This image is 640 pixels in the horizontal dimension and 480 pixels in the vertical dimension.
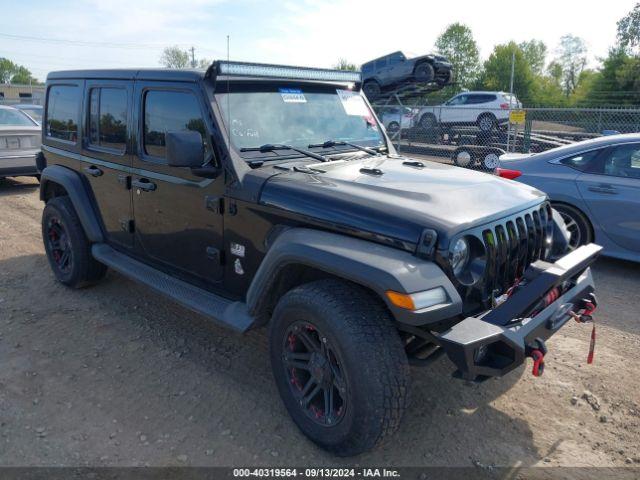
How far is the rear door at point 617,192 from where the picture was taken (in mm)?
5496

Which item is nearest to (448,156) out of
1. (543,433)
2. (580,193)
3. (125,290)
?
(580,193)

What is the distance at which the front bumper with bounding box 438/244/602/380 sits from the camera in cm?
242

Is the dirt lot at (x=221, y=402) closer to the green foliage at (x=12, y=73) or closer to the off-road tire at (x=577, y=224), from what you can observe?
the off-road tire at (x=577, y=224)

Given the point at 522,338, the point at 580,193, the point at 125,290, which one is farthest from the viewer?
the point at 580,193

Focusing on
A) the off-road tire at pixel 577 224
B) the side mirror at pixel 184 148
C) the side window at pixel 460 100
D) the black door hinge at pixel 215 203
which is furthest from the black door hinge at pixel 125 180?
the side window at pixel 460 100

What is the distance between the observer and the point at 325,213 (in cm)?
289

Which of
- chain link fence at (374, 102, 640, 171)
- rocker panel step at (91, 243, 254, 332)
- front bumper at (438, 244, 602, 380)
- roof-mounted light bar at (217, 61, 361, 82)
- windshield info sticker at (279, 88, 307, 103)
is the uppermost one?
chain link fence at (374, 102, 640, 171)

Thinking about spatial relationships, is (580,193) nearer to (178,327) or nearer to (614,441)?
(614,441)

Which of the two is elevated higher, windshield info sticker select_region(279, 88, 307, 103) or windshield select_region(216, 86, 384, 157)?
windshield info sticker select_region(279, 88, 307, 103)

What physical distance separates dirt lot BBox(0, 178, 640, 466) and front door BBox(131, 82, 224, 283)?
67 centimetres

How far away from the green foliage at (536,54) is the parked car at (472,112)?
6329cm

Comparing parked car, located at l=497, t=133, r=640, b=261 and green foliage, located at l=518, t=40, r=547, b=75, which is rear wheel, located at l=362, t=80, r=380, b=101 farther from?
green foliage, located at l=518, t=40, r=547, b=75

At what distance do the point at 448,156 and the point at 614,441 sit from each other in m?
12.8

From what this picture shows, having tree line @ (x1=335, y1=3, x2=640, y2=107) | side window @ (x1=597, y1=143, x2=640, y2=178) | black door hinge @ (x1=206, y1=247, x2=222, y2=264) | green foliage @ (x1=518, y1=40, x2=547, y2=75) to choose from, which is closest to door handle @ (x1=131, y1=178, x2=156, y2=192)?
black door hinge @ (x1=206, y1=247, x2=222, y2=264)
